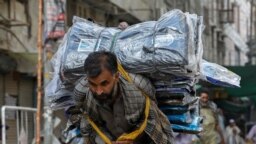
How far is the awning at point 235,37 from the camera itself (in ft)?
142

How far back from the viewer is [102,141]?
429cm

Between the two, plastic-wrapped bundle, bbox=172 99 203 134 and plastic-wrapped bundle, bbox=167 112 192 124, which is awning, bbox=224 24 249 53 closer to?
plastic-wrapped bundle, bbox=172 99 203 134

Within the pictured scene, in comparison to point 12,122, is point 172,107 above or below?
above

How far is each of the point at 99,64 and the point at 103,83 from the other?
0.11m

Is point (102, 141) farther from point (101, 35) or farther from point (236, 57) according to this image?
point (236, 57)

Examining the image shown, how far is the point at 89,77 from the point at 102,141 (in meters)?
0.59

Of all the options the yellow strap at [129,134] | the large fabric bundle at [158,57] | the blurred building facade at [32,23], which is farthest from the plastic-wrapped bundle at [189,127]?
the blurred building facade at [32,23]

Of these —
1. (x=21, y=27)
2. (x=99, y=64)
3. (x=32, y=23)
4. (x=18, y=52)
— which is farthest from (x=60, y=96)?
(x=32, y=23)

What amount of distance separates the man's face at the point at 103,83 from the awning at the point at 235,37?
38.7 m

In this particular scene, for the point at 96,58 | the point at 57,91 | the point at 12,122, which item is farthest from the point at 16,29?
the point at 96,58

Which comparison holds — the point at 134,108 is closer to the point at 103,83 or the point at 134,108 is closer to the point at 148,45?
the point at 103,83

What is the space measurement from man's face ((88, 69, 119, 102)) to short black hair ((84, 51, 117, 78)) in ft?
0.08

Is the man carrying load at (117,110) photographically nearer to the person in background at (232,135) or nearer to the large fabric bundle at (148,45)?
the large fabric bundle at (148,45)

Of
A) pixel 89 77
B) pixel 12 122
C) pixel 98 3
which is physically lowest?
pixel 12 122
